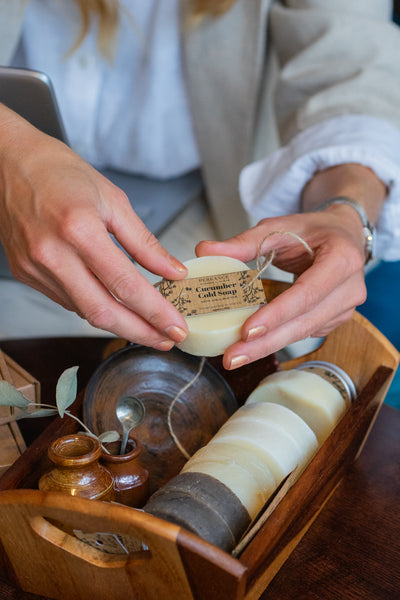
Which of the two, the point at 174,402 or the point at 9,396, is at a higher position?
the point at 9,396

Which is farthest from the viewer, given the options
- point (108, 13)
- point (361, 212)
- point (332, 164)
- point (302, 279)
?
point (108, 13)

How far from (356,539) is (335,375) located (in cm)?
17

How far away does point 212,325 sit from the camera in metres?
0.52

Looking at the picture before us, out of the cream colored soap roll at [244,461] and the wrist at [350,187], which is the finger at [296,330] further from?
the wrist at [350,187]

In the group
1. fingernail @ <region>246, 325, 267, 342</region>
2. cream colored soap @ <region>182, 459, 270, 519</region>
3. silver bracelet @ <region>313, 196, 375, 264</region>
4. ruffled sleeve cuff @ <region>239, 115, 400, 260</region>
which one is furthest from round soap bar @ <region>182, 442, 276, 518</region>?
ruffled sleeve cuff @ <region>239, 115, 400, 260</region>

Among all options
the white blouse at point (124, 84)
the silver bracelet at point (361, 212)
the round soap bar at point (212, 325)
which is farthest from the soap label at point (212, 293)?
the white blouse at point (124, 84)

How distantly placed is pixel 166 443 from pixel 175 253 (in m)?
0.52

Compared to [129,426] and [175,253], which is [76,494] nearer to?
[129,426]

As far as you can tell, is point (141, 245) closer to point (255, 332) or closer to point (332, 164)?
point (255, 332)

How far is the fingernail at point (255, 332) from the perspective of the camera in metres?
0.51

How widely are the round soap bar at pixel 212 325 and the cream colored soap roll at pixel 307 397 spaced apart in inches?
4.0

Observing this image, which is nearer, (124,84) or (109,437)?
(109,437)

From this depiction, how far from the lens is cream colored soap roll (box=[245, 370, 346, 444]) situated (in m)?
0.59

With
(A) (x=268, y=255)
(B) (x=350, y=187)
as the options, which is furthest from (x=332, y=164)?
(A) (x=268, y=255)
